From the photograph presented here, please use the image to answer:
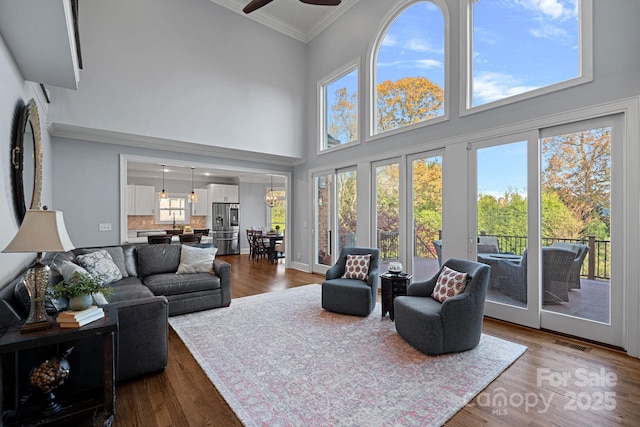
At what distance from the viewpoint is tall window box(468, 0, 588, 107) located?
3.30 meters

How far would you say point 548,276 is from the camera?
343 cm

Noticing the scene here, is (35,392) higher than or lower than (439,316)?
lower

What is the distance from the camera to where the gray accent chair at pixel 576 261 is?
3209 mm

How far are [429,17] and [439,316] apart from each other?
4579 mm

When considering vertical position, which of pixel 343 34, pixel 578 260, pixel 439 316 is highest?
pixel 343 34

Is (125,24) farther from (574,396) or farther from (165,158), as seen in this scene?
(574,396)

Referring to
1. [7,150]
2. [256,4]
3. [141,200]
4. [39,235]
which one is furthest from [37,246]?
[141,200]

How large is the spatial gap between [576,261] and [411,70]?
367cm

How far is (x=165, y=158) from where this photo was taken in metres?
5.77

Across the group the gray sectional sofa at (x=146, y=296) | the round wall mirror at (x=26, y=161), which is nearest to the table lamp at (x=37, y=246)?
the gray sectional sofa at (x=146, y=296)

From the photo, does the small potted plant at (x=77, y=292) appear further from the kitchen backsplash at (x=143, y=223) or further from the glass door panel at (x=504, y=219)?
the kitchen backsplash at (x=143, y=223)

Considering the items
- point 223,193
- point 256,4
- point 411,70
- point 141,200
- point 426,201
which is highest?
point 256,4

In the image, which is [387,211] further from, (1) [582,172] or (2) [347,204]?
(1) [582,172]

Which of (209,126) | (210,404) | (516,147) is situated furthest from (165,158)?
(516,147)
